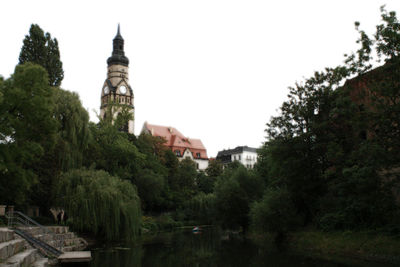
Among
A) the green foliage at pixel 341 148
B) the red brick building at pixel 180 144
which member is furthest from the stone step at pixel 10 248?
the red brick building at pixel 180 144

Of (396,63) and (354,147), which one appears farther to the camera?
(354,147)

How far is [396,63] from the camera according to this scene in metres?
16.8

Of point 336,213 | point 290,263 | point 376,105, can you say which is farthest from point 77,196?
Answer: point 376,105

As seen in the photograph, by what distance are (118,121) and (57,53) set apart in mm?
12002

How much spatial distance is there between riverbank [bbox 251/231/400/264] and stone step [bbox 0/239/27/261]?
1490 cm

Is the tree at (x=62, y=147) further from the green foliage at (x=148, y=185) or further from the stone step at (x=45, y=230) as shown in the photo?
the green foliage at (x=148, y=185)

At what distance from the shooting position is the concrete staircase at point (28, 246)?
12983mm

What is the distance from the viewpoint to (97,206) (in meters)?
25.6

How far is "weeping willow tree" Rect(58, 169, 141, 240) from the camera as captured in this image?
82.4ft

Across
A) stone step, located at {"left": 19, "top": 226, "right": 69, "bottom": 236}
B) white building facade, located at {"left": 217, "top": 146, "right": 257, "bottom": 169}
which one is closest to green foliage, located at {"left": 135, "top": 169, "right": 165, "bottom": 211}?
stone step, located at {"left": 19, "top": 226, "right": 69, "bottom": 236}

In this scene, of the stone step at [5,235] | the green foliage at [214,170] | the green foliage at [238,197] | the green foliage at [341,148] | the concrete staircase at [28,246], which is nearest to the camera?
the concrete staircase at [28,246]

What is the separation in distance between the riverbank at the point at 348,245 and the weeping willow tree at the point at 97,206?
11.2m

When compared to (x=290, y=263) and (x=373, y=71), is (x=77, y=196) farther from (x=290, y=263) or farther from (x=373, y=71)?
(x=373, y=71)

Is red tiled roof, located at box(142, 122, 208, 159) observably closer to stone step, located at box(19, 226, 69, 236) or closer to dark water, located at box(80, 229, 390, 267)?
stone step, located at box(19, 226, 69, 236)
